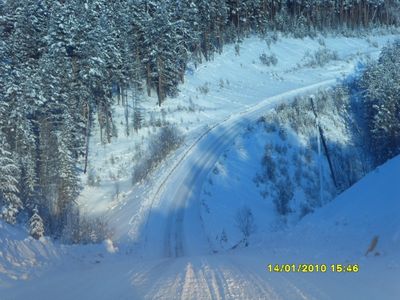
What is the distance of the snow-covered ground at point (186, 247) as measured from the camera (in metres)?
10.2

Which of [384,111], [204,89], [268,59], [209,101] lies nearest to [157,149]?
[209,101]

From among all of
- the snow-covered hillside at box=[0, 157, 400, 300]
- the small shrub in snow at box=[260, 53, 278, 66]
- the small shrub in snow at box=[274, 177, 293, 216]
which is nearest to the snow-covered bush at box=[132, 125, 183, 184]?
the small shrub in snow at box=[274, 177, 293, 216]

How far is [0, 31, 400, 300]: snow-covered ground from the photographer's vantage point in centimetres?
1024

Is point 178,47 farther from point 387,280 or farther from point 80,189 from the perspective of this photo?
point 387,280

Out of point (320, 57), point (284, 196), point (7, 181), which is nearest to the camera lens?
point (7, 181)

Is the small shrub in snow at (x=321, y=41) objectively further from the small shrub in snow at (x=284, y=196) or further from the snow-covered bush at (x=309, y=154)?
the small shrub in snow at (x=284, y=196)

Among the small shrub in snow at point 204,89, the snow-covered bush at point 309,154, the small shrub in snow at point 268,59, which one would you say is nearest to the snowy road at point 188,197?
the snow-covered bush at point 309,154

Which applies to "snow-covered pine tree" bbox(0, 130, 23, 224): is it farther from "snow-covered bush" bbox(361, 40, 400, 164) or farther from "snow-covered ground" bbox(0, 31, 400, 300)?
"snow-covered bush" bbox(361, 40, 400, 164)

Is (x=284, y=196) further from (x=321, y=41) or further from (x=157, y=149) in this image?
(x=321, y=41)

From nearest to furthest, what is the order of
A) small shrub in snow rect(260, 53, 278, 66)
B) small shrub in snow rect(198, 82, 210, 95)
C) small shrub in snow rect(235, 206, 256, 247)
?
Answer: small shrub in snow rect(235, 206, 256, 247) → small shrub in snow rect(198, 82, 210, 95) → small shrub in snow rect(260, 53, 278, 66)

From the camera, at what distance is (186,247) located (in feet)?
89.8

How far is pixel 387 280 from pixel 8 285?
822 cm

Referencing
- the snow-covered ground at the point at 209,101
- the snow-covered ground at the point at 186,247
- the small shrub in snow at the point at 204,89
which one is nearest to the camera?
the snow-covered ground at the point at 186,247

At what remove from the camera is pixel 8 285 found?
11.8 meters
